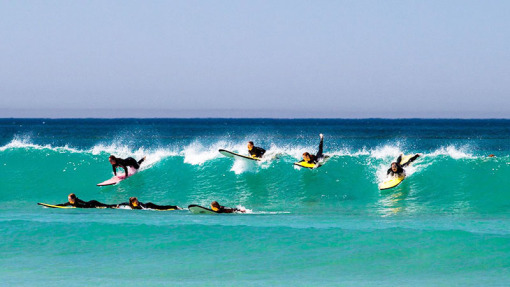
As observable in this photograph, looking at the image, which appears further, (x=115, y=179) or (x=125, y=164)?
(x=125, y=164)

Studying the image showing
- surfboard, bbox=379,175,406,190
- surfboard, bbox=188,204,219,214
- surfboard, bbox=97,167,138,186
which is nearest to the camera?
surfboard, bbox=188,204,219,214

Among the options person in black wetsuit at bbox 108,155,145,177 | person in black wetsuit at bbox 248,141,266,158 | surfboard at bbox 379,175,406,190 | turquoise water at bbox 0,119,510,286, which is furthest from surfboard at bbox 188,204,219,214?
person in black wetsuit at bbox 248,141,266,158

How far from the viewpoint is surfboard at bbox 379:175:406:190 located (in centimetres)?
2175

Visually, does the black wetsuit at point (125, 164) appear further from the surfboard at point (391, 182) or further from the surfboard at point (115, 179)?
the surfboard at point (391, 182)

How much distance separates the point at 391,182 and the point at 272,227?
838 cm

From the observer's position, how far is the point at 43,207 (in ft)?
64.5

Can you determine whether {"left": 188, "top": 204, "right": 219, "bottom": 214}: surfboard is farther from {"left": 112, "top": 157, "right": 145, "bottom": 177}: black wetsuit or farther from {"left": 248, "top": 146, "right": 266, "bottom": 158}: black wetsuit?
{"left": 248, "top": 146, "right": 266, "bottom": 158}: black wetsuit

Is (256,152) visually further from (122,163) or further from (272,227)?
(272,227)

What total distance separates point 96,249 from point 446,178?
13.9 metres

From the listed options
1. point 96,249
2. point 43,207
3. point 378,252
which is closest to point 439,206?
point 378,252

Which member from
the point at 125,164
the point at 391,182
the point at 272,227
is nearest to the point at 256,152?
the point at 125,164

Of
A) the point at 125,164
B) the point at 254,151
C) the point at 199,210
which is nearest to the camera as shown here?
the point at 199,210

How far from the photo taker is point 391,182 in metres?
22.0

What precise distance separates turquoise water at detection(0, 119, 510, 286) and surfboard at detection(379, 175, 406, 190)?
0.24m
